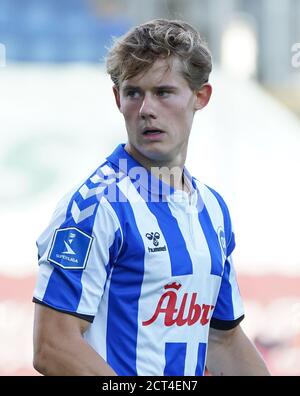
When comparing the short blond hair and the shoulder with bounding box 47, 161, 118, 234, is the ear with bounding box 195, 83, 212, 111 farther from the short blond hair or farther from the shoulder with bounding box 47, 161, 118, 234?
the shoulder with bounding box 47, 161, 118, 234

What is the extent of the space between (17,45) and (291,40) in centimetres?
330

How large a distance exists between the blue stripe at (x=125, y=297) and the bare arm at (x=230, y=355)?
40 cm

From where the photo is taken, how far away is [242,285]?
5.76m

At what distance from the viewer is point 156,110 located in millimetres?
2227

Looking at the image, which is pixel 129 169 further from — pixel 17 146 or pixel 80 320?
pixel 17 146

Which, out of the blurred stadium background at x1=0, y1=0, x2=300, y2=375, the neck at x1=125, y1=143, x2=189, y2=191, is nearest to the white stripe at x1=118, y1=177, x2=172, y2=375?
the neck at x1=125, y1=143, x2=189, y2=191

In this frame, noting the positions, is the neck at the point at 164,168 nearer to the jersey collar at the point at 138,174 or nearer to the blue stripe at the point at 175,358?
the jersey collar at the point at 138,174

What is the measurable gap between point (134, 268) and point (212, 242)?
11.6 inches

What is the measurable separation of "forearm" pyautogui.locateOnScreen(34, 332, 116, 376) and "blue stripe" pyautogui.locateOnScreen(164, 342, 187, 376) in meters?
0.23

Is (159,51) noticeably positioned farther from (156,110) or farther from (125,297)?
(125,297)

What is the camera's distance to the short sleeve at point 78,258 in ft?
6.64

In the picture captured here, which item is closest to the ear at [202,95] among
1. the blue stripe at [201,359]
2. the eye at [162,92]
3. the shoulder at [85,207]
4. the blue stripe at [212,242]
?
the eye at [162,92]

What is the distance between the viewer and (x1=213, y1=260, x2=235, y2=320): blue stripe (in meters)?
2.45
